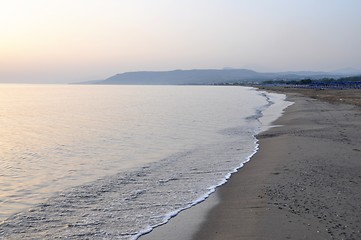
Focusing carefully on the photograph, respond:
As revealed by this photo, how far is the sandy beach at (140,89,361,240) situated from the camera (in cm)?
672

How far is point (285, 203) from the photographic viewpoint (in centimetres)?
826

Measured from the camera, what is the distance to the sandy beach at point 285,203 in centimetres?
672

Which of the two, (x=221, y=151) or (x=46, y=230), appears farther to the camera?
(x=221, y=151)

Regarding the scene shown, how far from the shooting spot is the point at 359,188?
30.6ft

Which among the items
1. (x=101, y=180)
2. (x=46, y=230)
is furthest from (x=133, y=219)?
(x=101, y=180)

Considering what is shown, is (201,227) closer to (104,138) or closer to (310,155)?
(310,155)

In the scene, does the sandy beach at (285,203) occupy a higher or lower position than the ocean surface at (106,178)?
higher

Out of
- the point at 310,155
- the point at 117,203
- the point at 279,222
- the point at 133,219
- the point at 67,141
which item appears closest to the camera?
the point at 279,222

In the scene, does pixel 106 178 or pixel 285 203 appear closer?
pixel 285 203

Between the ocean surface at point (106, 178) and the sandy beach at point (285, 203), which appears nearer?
the sandy beach at point (285, 203)

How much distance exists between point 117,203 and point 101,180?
8.17ft

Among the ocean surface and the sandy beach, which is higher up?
the sandy beach

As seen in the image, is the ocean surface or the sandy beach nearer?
the sandy beach

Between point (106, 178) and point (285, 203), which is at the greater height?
point (285, 203)
